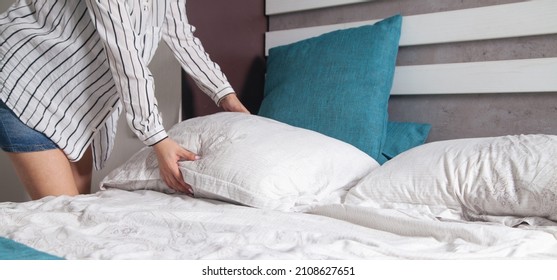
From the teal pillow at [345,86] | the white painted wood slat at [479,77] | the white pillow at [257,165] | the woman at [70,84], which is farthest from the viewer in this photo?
the teal pillow at [345,86]

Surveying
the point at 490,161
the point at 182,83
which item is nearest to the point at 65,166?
the point at 182,83

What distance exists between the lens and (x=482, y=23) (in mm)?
1565

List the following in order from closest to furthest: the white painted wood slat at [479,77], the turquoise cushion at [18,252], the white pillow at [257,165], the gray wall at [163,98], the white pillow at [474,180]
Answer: the turquoise cushion at [18,252] < the white pillow at [474,180] < the white pillow at [257,165] < the white painted wood slat at [479,77] < the gray wall at [163,98]

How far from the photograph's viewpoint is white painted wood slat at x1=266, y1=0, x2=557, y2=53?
146cm

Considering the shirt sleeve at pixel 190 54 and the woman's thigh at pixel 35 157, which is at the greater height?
the shirt sleeve at pixel 190 54

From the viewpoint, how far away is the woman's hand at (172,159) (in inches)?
52.2

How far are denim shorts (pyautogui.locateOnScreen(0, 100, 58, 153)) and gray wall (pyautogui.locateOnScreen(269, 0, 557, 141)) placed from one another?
1099 millimetres

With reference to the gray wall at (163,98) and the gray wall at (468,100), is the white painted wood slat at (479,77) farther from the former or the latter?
the gray wall at (163,98)

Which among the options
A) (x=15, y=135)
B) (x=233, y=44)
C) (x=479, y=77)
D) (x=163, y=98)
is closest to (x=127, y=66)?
(x=15, y=135)

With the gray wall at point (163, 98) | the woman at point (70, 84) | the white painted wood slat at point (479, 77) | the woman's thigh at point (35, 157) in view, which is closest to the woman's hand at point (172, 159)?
the woman at point (70, 84)

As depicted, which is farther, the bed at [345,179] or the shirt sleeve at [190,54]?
the shirt sleeve at [190,54]

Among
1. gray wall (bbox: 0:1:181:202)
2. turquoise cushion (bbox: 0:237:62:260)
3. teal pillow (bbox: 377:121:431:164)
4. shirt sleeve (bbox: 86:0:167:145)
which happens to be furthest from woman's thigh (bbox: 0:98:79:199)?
teal pillow (bbox: 377:121:431:164)

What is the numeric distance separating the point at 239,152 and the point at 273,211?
7.5 inches

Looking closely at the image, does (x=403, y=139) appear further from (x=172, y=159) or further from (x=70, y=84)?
(x=70, y=84)
